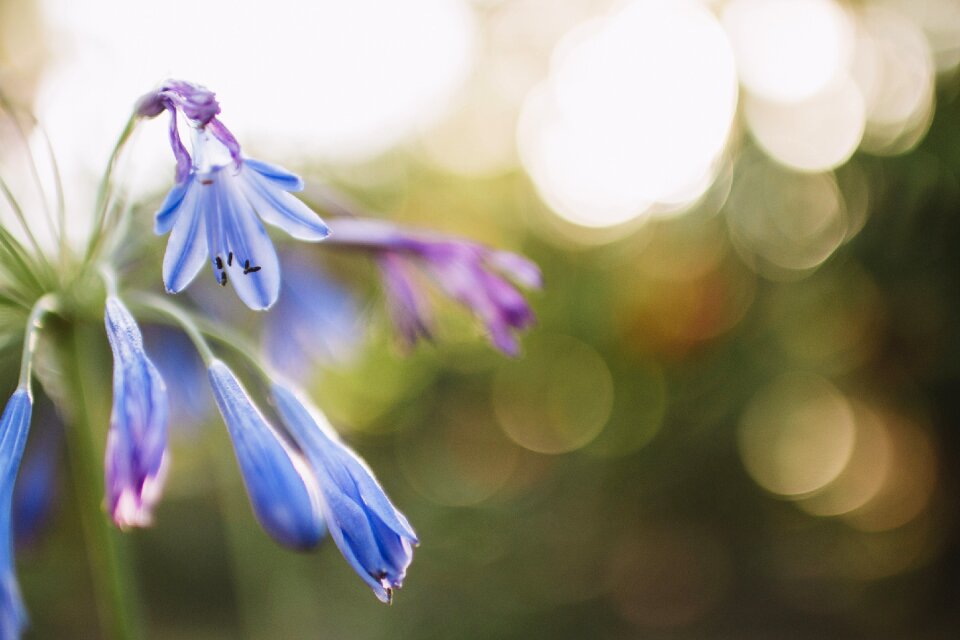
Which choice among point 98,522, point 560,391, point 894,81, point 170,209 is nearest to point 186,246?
point 170,209

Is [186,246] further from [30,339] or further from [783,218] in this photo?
[783,218]

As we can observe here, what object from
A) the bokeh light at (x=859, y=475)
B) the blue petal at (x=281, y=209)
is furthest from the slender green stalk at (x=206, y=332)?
the bokeh light at (x=859, y=475)

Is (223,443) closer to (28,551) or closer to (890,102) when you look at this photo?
(28,551)

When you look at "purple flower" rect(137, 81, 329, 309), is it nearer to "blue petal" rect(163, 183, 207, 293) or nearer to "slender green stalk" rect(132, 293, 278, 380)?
"blue petal" rect(163, 183, 207, 293)

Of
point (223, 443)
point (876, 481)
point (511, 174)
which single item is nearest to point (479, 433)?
point (511, 174)

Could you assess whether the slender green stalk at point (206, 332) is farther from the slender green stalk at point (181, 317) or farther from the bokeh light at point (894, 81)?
the bokeh light at point (894, 81)

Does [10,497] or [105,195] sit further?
[105,195]
